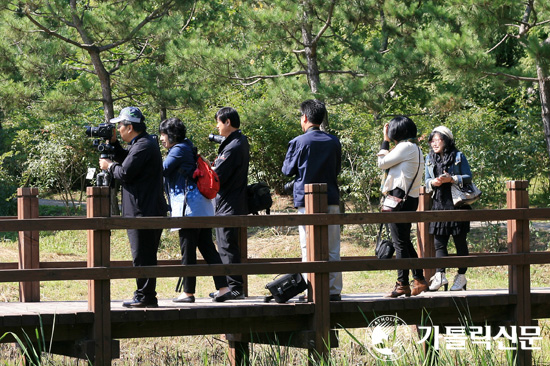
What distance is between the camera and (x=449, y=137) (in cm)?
800

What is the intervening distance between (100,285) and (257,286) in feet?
25.8

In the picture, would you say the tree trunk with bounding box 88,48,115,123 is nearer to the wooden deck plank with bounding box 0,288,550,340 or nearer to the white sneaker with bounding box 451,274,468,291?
the wooden deck plank with bounding box 0,288,550,340

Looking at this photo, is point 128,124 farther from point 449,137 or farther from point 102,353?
point 449,137

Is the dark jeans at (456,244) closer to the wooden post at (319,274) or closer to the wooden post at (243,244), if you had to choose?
the wooden post at (319,274)

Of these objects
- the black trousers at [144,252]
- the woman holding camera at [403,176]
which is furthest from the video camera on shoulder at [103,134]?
the woman holding camera at [403,176]

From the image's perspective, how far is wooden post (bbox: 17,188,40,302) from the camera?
303 inches

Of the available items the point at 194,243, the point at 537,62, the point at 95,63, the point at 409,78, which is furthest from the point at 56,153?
the point at 194,243

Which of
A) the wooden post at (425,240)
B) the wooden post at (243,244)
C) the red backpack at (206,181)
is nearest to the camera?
the red backpack at (206,181)

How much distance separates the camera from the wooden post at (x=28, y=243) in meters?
7.68

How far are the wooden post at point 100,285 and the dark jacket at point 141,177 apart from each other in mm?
409

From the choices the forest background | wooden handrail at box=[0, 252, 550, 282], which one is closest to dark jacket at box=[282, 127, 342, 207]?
wooden handrail at box=[0, 252, 550, 282]

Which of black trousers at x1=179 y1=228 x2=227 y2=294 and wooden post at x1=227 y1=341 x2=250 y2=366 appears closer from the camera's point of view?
black trousers at x1=179 y1=228 x2=227 y2=294

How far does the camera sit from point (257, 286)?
14.1 m

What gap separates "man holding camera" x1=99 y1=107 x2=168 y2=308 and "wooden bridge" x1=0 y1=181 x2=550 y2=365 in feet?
0.72
